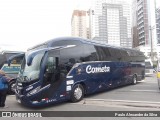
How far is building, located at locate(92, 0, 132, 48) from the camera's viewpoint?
235 ft

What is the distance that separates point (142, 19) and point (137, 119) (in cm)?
11417

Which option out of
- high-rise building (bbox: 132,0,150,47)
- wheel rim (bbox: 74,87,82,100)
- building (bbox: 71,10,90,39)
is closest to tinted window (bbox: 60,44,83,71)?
wheel rim (bbox: 74,87,82,100)

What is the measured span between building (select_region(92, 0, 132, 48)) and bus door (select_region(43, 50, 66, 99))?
180 feet

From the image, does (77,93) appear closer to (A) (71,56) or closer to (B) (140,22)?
(A) (71,56)

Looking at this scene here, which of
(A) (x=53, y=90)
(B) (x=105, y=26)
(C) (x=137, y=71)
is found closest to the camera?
(A) (x=53, y=90)

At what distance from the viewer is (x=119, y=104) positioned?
887cm

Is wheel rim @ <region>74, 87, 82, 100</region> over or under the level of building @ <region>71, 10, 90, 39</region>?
under

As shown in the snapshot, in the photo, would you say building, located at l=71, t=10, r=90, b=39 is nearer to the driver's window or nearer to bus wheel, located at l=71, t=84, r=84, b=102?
bus wheel, located at l=71, t=84, r=84, b=102

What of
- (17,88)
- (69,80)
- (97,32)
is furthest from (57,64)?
(97,32)

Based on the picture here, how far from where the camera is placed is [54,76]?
8516 mm

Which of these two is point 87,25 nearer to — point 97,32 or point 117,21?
point 97,32

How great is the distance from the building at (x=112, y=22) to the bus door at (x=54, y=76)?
5498 centimetres

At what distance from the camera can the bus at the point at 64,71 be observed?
8.09m

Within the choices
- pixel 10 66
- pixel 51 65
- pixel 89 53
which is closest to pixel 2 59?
pixel 10 66
